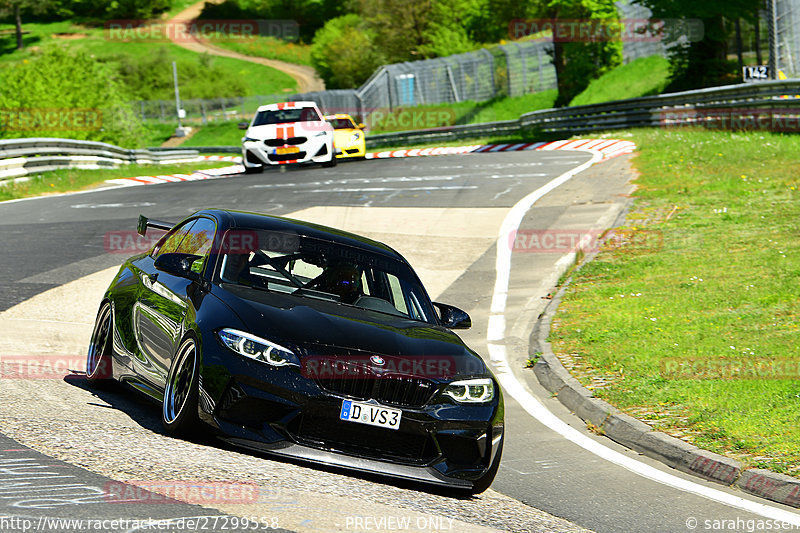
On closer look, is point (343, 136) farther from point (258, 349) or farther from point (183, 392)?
point (258, 349)

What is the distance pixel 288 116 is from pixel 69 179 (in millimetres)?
6861

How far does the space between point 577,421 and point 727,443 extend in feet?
5.07

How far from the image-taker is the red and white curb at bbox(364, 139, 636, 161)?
28.9m

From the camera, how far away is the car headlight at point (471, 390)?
6.01 m

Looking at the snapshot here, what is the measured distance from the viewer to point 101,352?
307 inches

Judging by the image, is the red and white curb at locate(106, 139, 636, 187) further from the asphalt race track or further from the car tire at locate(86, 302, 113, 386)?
the car tire at locate(86, 302, 113, 386)

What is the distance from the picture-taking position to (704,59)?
136 feet

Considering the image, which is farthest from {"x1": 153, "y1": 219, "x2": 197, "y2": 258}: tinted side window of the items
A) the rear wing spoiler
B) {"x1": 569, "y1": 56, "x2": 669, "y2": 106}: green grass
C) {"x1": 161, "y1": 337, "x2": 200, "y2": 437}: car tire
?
{"x1": 569, "y1": 56, "x2": 669, "y2": 106}: green grass

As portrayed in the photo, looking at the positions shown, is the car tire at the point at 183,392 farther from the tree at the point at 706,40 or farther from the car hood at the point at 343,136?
the tree at the point at 706,40

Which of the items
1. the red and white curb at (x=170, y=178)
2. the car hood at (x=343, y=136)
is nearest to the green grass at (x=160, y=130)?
the red and white curb at (x=170, y=178)

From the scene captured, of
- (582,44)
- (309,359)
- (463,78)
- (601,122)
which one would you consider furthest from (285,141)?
(463,78)

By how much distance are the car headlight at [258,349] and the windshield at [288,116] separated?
21757 millimetres

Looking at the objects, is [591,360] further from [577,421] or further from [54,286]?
[54,286]

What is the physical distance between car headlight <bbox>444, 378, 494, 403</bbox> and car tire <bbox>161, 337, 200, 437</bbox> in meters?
1.47
